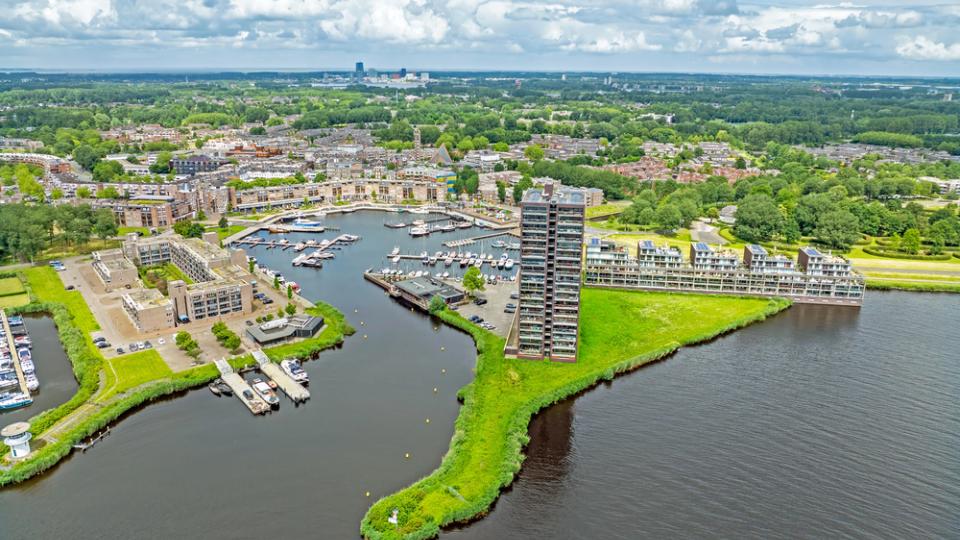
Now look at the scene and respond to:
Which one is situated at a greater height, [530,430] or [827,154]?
[827,154]

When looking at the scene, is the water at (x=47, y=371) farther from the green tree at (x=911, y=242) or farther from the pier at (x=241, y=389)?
the green tree at (x=911, y=242)

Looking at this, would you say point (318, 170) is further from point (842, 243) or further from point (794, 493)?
point (794, 493)

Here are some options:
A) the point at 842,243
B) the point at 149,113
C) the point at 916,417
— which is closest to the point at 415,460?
the point at 916,417

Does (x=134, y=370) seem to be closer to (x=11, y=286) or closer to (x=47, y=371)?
(x=47, y=371)

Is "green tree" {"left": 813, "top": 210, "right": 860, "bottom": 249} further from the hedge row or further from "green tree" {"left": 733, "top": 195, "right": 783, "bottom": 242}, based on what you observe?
"green tree" {"left": 733, "top": 195, "right": 783, "bottom": 242}

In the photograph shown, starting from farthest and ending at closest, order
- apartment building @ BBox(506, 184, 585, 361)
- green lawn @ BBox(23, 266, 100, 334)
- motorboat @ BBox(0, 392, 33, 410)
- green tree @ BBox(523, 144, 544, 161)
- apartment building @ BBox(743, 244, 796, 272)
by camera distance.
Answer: green tree @ BBox(523, 144, 544, 161), apartment building @ BBox(743, 244, 796, 272), green lawn @ BBox(23, 266, 100, 334), apartment building @ BBox(506, 184, 585, 361), motorboat @ BBox(0, 392, 33, 410)

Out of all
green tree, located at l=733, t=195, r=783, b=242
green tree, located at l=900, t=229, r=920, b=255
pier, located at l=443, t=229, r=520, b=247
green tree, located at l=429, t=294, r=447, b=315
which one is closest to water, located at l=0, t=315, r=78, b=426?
green tree, located at l=429, t=294, r=447, b=315

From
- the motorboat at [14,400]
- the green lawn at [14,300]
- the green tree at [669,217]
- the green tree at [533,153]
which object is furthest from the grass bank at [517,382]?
the green tree at [533,153]
